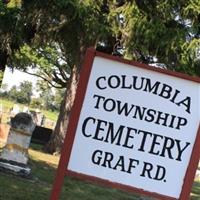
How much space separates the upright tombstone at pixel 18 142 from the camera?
1232 cm

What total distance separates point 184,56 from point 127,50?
5.34 feet

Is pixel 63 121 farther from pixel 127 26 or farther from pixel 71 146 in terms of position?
pixel 71 146

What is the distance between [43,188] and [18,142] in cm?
167

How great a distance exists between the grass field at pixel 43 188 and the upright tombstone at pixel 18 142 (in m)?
0.44

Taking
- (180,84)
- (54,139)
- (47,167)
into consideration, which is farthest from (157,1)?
(180,84)

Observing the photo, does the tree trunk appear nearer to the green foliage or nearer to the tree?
the tree

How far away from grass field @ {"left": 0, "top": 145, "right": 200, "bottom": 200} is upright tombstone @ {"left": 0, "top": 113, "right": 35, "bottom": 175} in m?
0.44

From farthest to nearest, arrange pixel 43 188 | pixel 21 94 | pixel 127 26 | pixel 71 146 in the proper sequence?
pixel 21 94 → pixel 127 26 → pixel 43 188 → pixel 71 146

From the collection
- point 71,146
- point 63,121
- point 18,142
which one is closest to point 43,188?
point 18,142

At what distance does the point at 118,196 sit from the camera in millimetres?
13078

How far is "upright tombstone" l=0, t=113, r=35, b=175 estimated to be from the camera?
40.4ft

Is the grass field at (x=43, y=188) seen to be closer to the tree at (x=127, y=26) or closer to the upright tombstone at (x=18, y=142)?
the upright tombstone at (x=18, y=142)

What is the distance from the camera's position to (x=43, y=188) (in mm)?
11414

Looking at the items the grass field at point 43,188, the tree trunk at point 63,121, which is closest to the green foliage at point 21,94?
the tree trunk at point 63,121
